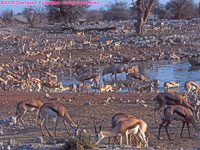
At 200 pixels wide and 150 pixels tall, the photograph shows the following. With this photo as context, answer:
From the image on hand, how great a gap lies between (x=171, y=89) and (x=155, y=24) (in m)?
23.6

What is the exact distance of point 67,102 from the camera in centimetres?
1053

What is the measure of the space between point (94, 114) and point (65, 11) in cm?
3415

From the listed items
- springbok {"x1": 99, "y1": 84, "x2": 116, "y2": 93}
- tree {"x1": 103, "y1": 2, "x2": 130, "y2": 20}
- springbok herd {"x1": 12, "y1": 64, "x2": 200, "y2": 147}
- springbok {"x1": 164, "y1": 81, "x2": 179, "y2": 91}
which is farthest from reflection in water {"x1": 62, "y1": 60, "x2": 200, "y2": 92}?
tree {"x1": 103, "y1": 2, "x2": 130, "y2": 20}

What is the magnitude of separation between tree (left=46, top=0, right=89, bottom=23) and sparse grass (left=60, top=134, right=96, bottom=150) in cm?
3664

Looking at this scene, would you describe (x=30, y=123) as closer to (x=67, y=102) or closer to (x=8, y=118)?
(x=8, y=118)

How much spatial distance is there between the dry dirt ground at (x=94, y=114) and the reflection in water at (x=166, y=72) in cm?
465

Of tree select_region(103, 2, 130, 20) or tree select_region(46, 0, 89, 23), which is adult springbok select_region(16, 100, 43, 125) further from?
tree select_region(103, 2, 130, 20)

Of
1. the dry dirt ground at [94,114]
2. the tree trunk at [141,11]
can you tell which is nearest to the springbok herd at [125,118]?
the dry dirt ground at [94,114]

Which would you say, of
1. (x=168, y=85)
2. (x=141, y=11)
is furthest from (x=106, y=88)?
(x=141, y=11)

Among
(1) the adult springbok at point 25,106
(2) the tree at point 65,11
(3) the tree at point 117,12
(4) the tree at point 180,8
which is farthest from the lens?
(3) the tree at point 117,12

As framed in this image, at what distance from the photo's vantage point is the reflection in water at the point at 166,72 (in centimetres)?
1672

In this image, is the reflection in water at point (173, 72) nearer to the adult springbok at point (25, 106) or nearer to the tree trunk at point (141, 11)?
the adult springbok at point (25, 106)

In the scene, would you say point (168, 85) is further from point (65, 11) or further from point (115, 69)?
point (65, 11)

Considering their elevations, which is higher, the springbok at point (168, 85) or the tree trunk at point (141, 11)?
the tree trunk at point (141, 11)
